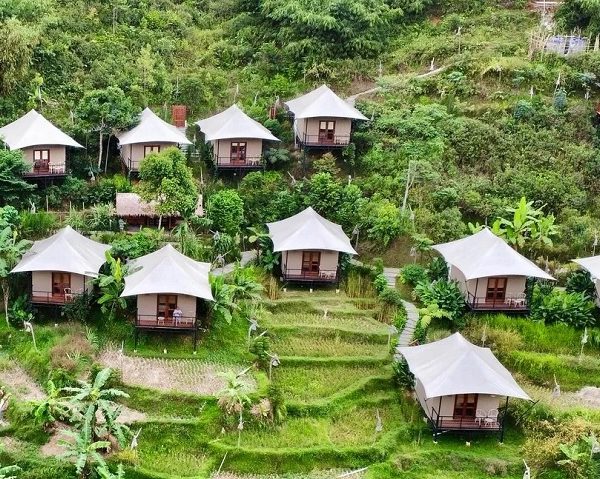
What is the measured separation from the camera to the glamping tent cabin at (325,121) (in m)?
51.1

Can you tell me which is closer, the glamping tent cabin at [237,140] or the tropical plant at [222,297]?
the tropical plant at [222,297]

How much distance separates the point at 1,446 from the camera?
33.0m

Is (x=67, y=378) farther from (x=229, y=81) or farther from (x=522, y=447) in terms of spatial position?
(x=229, y=81)

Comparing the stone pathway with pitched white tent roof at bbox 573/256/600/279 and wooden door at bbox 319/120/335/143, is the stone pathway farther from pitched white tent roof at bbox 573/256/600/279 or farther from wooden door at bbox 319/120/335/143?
pitched white tent roof at bbox 573/256/600/279

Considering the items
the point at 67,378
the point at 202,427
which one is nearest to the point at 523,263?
the point at 202,427

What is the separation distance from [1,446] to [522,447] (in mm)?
19222

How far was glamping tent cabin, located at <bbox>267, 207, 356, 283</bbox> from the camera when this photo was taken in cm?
4419

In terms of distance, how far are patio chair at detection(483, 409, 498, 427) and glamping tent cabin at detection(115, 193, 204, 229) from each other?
18.1 m

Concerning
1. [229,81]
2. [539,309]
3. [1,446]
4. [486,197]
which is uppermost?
[229,81]

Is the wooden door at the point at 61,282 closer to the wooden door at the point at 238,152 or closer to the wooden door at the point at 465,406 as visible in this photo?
the wooden door at the point at 238,152

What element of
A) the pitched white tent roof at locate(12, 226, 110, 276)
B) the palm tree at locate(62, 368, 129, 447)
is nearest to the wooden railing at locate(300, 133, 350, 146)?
the pitched white tent roof at locate(12, 226, 110, 276)

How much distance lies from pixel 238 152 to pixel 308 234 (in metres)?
8.66

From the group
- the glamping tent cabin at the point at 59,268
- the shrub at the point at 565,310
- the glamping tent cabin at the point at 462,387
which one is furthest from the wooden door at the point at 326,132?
the glamping tent cabin at the point at 462,387

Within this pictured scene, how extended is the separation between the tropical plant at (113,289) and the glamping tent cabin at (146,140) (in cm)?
976
